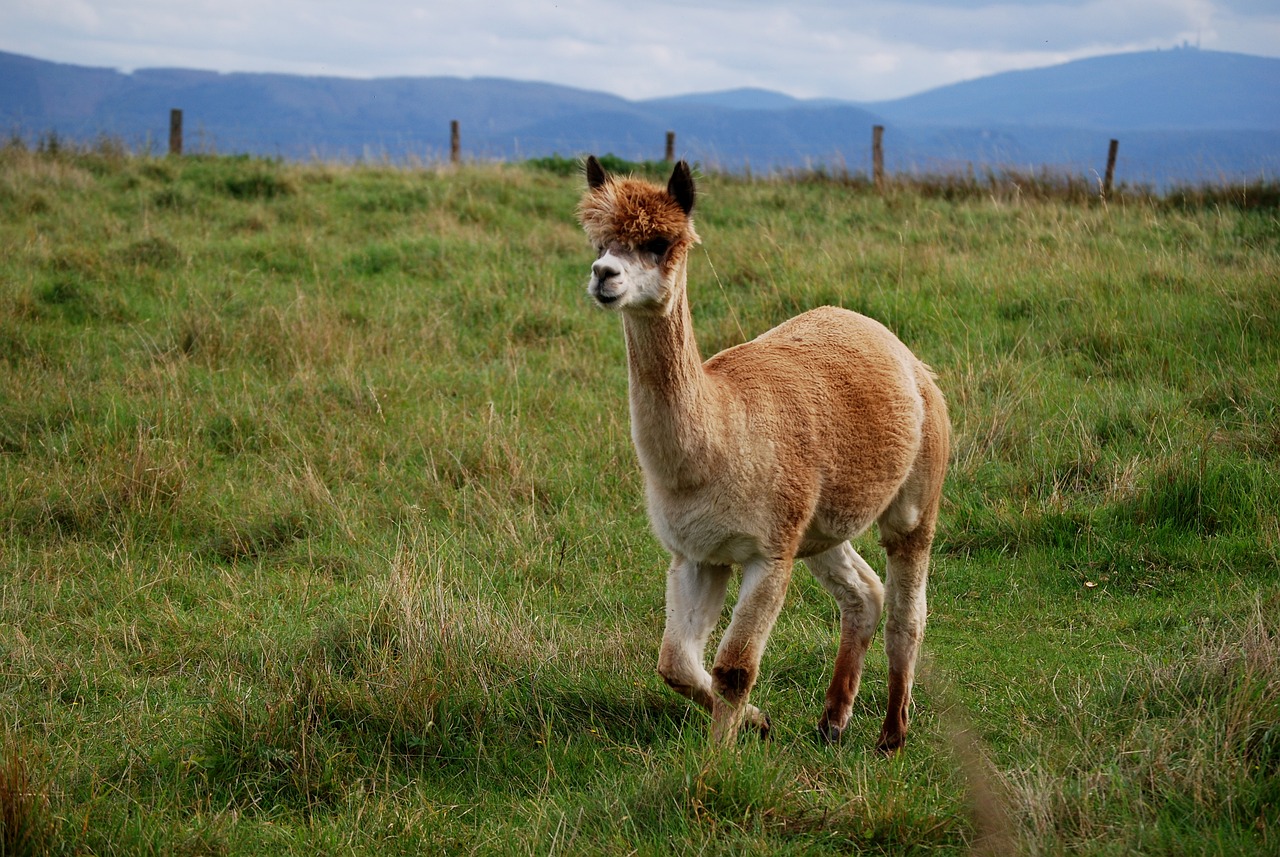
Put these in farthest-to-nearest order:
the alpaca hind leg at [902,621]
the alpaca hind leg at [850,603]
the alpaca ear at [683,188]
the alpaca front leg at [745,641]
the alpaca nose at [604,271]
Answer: the alpaca hind leg at [850,603]
the alpaca hind leg at [902,621]
the alpaca front leg at [745,641]
the alpaca ear at [683,188]
the alpaca nose at [604,271]

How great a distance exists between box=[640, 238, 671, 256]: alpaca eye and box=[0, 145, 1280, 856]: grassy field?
149 cm

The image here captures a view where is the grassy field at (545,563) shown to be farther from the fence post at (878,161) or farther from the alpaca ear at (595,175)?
the fence post at (878,161)

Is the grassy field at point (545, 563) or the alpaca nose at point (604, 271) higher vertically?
the alpaca nose at point (604, 271)

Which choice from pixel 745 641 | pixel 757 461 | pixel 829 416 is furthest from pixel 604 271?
pixel 745 641

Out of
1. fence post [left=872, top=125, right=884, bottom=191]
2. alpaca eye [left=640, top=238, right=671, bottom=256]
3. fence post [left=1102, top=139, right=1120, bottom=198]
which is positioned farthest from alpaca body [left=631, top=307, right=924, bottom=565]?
fence post [left=1102, top=139, right=1120, bottom=198]

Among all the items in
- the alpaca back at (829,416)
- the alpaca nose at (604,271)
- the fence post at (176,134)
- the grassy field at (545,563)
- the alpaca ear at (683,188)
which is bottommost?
the grassy field at (545,563)

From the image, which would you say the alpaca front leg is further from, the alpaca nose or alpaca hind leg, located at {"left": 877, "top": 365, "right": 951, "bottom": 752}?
the alpaca nose

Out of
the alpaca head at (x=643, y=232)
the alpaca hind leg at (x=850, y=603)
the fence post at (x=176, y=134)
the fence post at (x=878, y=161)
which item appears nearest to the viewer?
the alpaca head at (x=643, y=232)

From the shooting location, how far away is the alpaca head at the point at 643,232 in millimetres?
3256

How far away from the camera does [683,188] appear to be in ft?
11.2

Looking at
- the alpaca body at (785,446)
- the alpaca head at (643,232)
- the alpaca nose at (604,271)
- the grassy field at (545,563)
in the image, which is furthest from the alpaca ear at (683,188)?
the grassy field at (545,563)

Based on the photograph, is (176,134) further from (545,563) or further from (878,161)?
(545,563)

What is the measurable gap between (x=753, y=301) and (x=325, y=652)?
19.2 feet

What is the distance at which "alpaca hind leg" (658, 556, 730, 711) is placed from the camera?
3619 mm
